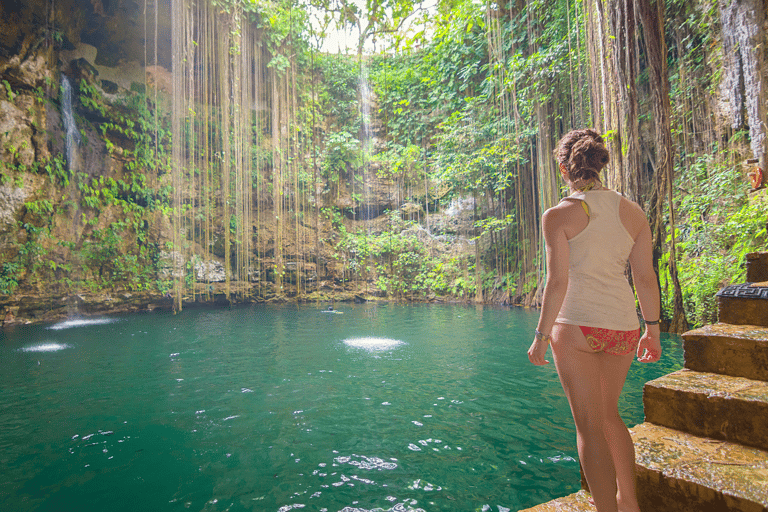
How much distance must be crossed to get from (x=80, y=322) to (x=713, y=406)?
10.5 metres

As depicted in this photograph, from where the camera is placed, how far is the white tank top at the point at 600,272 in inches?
40.8

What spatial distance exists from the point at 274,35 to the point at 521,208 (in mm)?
9156

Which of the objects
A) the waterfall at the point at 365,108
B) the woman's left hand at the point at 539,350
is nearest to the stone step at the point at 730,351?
the woman's left hand at the point at 539,350

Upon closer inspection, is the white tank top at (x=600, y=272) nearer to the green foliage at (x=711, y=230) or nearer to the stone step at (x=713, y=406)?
the stone step at (x=713, y=406)

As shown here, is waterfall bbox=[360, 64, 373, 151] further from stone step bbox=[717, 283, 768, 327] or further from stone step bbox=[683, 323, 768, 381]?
stone step bbox=[683, 323, 768, 381]

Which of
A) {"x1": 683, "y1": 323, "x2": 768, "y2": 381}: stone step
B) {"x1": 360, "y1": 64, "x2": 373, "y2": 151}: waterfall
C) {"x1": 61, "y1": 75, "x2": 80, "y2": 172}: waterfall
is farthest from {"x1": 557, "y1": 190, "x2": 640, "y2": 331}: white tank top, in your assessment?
{"x1": 360, "y1": 64, "x2": 373, "y2": 151}: waterfall

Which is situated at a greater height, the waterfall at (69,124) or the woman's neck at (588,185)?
the waterfall at (69,124)

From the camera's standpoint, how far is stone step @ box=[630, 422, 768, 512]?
0.91 m

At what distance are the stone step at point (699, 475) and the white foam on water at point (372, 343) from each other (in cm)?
400

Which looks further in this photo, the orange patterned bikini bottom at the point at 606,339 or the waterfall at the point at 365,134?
the waterfall at the point at 365,134

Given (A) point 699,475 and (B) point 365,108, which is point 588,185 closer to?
(A) point 699,475

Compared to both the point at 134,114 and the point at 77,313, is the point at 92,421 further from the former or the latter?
the point at 134,114

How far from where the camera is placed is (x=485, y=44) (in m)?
10.9

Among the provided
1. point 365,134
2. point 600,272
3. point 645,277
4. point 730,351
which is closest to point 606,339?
point 600,272
